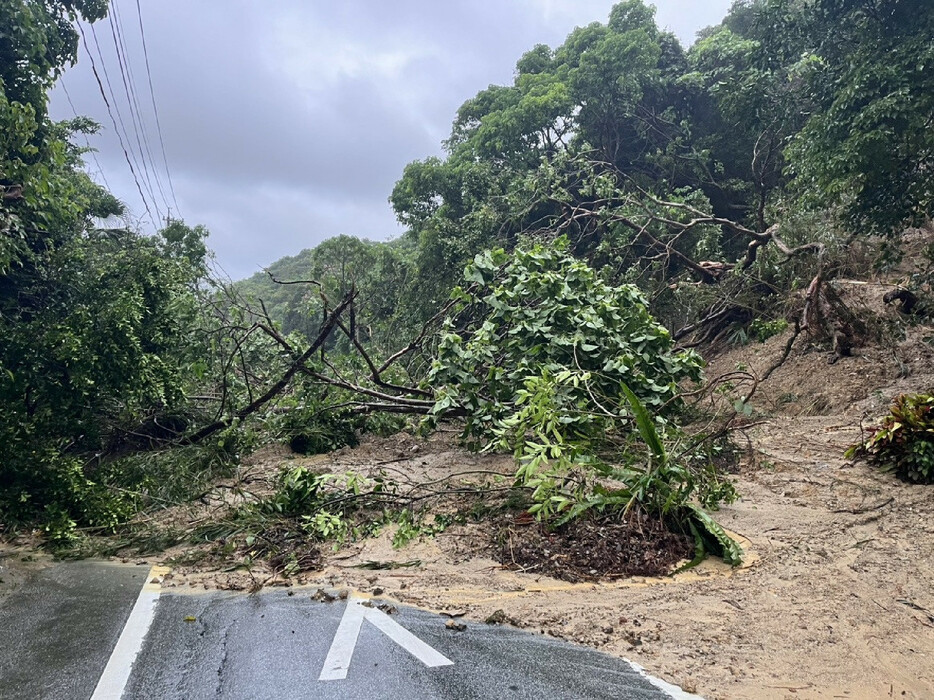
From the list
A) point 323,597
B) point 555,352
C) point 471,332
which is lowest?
point 323,597

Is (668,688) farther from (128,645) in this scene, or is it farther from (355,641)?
(128,645)

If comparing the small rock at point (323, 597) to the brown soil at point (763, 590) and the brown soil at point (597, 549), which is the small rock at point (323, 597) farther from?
the brown soil at point (597, 549)

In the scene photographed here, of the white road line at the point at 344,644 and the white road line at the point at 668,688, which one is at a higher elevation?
the white road line at the point at 344,644

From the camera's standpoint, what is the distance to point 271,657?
10.0 ft

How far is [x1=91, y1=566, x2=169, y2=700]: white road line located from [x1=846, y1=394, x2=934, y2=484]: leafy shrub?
18.4 feet

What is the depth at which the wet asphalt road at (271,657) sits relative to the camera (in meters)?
2.74

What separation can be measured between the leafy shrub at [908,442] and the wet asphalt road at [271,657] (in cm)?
372

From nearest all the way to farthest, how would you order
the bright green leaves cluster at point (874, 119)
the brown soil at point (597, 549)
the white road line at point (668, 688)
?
1. the white road line at point (668, 688)
2. the brown soil at point (597, 549)
3. the bright green leaves cluster at point (874, 119)

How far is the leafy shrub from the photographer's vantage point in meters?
5.15

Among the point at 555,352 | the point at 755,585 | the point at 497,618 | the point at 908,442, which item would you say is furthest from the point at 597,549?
the point at 908,442

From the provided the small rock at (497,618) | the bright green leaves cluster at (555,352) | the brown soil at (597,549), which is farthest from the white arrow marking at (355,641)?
the bright green leaves cluster at (555,352)

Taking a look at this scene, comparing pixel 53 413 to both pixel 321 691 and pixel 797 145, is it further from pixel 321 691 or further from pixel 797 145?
pixel 797 145

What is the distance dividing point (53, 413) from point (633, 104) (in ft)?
51.5

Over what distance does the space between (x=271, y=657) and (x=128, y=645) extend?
804 mm
